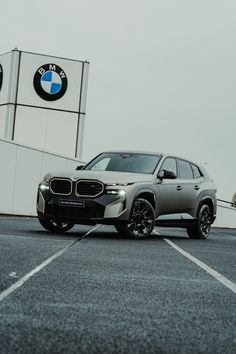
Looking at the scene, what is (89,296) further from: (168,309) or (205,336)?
(205,336)

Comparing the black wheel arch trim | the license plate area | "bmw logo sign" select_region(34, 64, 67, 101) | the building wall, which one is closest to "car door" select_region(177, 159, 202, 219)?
the black wheel arch trim

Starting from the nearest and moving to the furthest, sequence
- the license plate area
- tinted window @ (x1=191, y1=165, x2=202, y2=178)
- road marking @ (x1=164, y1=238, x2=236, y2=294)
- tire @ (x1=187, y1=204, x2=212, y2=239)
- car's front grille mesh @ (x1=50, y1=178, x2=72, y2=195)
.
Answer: road marking @ (x1=164, y1=238, x2=236, y2=294) < the license plate area < car's front grille mesh @ (x1=50, y1=178, x2=72, y2=195) < tire @ (x1=187, y1=204, x2=212, y2=239) < tinted window @ (x1=191, y1=165, x2=202, y2=178)

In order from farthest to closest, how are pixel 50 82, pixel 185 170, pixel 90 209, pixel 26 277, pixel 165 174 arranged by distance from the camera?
pixel 50 82 < pixel 185 170 < pixel 165 174 < pixel 90 209 < pixel 26 277

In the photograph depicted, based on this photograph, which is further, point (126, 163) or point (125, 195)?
point (126, 163)

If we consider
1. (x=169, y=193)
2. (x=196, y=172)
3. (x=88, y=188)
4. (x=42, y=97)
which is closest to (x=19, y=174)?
(x=42, y=97)

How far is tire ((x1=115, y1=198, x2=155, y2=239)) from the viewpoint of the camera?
43.3 feet

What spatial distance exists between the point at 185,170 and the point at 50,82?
2197cm

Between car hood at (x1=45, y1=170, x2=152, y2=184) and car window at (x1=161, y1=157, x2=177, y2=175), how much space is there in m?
1.01

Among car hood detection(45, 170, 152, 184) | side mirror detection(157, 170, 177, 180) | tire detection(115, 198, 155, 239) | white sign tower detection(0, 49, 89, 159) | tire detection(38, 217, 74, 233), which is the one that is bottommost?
tire detection(38, 217, 74, 233)

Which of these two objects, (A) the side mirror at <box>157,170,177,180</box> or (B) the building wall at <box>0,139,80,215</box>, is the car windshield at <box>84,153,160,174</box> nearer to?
(A) the side mirror at <box>157,170,177,180</box>

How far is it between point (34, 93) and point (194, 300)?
30.7 m

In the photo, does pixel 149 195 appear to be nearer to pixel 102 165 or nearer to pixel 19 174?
pixel 102 165

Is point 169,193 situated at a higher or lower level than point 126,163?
lower

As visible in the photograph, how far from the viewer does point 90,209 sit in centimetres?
1282
